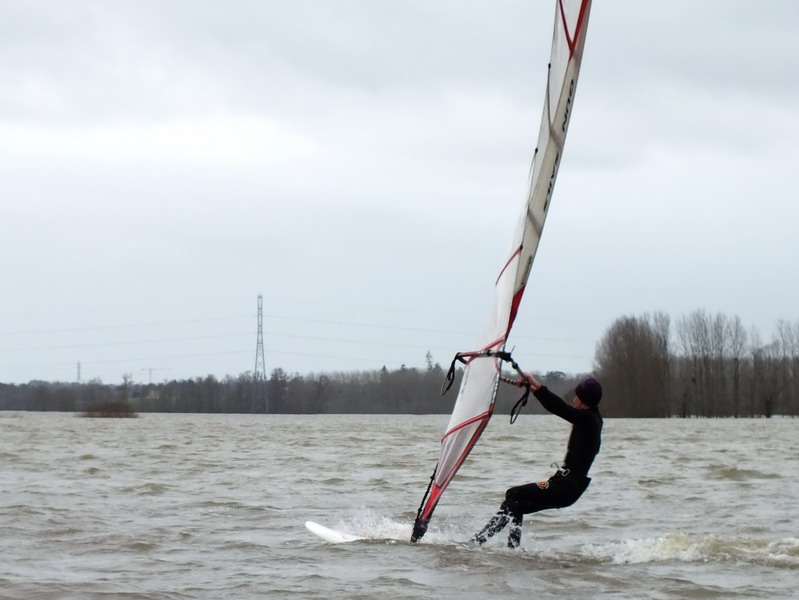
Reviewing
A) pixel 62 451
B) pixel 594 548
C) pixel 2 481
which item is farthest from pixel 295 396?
A: pixel 594 548

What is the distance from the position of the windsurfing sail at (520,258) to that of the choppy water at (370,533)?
84 centimetres

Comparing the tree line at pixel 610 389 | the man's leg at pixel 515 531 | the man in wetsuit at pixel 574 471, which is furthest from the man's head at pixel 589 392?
the tree line at pixel 610 389

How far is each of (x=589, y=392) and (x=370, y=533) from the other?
7.75 feet

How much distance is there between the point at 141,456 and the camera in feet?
61.2

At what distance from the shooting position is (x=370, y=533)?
8.73 metres

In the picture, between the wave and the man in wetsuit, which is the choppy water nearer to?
the wave

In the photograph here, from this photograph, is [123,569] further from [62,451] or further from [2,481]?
[62,451]

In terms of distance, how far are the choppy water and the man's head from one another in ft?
3.54

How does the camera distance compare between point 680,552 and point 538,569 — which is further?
point 680,552

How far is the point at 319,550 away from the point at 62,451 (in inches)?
523

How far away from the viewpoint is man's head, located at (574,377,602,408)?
7.35 m

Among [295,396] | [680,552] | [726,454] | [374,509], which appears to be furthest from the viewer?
[295,396]

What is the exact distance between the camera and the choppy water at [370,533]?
21.6 feet

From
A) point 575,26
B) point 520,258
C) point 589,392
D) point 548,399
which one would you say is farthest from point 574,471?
point 575,26
